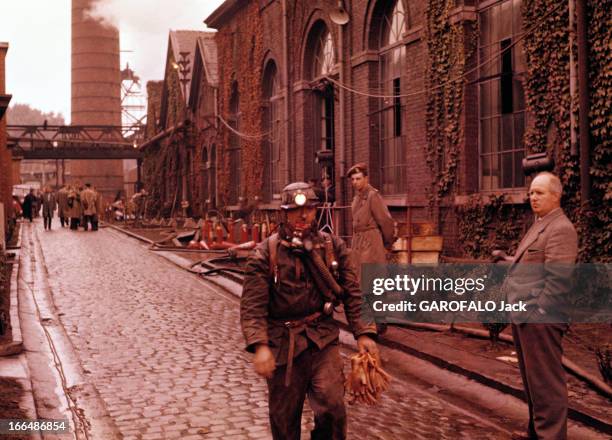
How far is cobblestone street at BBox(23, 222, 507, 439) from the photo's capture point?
5.64 meters

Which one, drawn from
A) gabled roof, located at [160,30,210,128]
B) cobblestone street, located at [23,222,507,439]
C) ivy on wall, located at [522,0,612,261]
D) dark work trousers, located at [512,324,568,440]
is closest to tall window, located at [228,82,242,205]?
gabled roof, located at [160,30,210,128]

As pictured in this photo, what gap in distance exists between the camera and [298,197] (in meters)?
4.23

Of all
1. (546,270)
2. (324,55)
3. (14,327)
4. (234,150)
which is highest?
(324,55)

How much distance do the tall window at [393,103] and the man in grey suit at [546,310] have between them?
10.1m

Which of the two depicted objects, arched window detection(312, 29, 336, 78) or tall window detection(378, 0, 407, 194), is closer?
tall window detection(378, 0, 407, 194)

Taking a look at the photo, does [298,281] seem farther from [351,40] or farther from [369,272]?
[351,40]

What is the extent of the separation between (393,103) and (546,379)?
428 inches

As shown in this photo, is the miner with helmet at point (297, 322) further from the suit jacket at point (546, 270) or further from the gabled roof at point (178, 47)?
the gabled roof at point (178, 47)

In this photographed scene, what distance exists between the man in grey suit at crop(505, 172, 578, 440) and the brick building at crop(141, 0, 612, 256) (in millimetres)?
4593

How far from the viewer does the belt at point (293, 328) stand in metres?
4.12

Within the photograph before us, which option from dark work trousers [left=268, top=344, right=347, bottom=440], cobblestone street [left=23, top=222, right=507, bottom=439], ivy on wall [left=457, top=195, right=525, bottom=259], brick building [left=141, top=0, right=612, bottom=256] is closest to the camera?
dark work trousers [left=268, top=344, right=347, bottom=440]

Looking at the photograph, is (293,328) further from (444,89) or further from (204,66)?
(204,66)

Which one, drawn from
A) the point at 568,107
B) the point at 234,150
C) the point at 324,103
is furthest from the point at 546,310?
the point at 234,150

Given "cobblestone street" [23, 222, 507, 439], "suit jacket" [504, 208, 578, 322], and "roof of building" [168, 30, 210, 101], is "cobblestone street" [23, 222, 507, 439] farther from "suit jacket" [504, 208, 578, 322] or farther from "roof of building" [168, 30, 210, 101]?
"roof of building" [168, 30, 210, 101]
